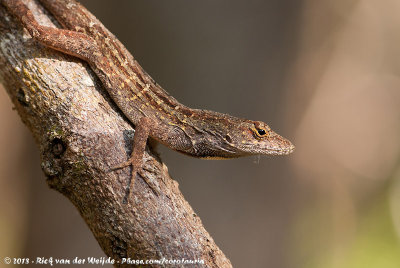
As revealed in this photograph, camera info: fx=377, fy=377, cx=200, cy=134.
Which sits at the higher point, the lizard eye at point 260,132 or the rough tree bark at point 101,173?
the lizard eye at point 260,132

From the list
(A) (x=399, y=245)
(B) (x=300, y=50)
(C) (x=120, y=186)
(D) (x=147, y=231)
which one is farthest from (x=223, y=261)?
(A) (x=399, y=245)

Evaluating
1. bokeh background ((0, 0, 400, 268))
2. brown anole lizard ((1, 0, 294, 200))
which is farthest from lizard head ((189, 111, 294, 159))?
bokeh background ((0, 0, 400, 268))

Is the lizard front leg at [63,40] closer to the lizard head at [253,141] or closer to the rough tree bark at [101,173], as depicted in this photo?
the rough tree bark at [101,173]

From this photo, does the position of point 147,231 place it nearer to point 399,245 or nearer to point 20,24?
point 20,24

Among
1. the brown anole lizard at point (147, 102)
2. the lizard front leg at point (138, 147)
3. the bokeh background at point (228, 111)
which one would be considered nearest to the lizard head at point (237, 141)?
the brown anole lizard at point (147, 102)

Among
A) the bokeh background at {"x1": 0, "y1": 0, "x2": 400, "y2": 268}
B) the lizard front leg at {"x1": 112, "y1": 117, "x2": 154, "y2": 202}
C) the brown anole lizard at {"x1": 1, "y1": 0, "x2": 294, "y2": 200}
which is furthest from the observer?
the bokeh background at {"x1": 0, "y1": 0, "x2": 400, "y2": 268}

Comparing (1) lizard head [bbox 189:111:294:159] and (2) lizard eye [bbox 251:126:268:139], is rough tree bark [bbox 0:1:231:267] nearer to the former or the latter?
(1) lizard head [bbox 189:111:294:159]
